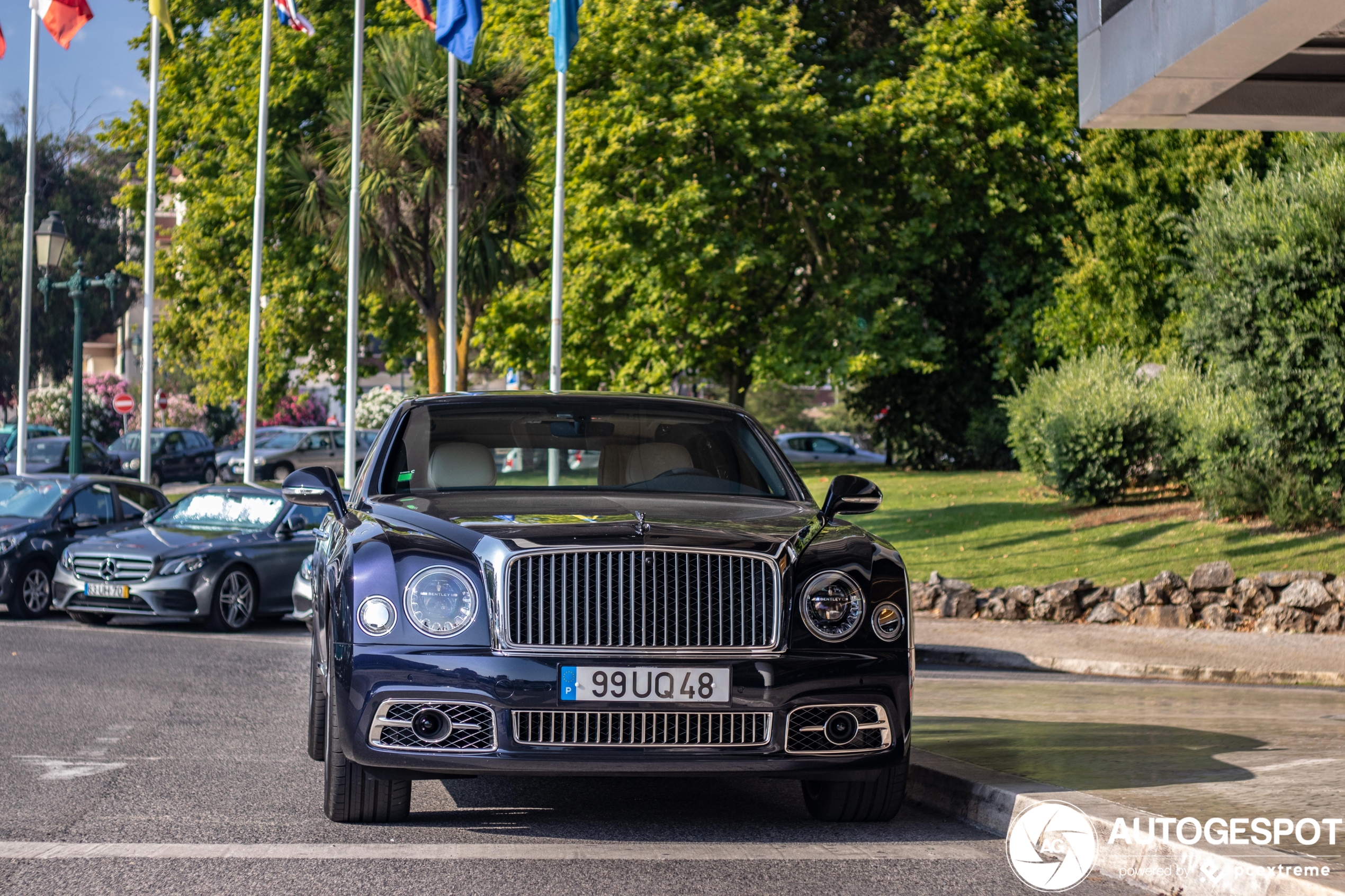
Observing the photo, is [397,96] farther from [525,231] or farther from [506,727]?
[506,727]

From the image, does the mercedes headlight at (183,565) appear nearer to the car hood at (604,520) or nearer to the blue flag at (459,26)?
the car hood at (604,520)

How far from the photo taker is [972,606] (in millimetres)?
16031

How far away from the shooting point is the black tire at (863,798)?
20.3 ft

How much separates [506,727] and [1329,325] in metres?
15.0

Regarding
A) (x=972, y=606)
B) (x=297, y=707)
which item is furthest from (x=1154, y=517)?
(x=297, y=707)

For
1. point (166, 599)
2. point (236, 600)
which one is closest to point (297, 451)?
point (236, 600)

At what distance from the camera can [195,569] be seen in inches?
604

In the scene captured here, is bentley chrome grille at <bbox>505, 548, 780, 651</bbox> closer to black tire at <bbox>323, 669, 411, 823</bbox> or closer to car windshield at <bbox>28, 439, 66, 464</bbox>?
black tire at <bbox>323, 669, 411, 823</bbox>

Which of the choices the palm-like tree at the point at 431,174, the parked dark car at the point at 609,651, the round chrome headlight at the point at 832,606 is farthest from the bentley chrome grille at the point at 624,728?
the palm-like tree at the point at 431,174

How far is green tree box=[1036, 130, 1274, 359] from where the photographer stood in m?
29.7

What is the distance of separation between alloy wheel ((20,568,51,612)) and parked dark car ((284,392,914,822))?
38.1 ft

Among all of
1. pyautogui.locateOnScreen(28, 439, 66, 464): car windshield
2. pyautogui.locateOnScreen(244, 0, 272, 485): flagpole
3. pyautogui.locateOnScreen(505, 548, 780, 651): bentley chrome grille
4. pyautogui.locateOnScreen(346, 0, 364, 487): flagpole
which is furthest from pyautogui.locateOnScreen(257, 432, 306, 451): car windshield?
pyautogui.locateOnScreen(505, 548, 780, 651): bentley chrome grille

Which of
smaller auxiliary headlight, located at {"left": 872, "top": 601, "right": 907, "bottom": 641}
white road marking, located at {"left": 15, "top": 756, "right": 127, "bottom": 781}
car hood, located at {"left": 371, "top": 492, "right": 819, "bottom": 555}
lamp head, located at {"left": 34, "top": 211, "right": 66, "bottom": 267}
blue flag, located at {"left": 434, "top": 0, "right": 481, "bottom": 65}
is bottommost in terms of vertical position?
white road marking, located at {"left": 15, "top": 756, "right": 127, "bottom": 781}

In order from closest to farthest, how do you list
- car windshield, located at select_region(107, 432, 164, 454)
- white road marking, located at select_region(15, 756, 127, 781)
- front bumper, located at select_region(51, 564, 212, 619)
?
1. white road marking, located at select_region(15, 756, 127, 781)
2. front bumper, located at select_region(51, 564, 212, 619)
3. car windshield, located at select_region(107, 432, 164, 454)
